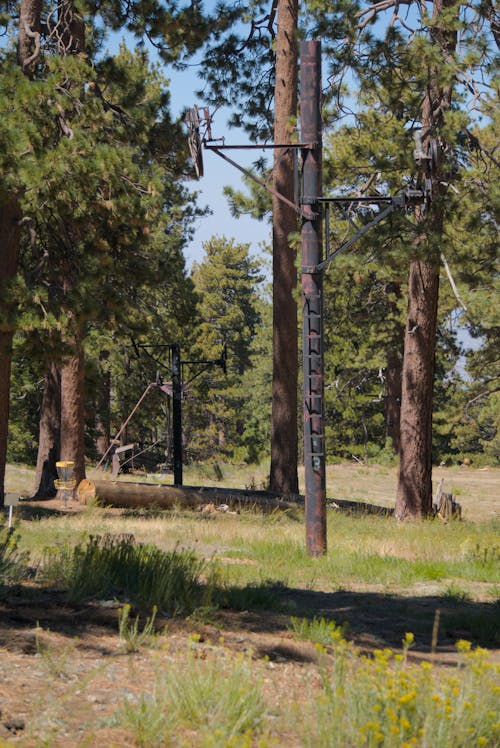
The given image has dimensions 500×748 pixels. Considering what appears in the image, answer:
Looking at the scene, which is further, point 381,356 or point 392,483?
point 381,356

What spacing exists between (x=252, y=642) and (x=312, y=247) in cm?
621

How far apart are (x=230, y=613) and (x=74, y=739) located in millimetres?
2906

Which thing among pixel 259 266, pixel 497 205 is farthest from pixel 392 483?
pixel 259 266

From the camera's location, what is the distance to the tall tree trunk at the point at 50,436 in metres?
20.0

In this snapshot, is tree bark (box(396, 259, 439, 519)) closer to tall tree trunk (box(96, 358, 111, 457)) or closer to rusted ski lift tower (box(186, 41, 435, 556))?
rusted ski lift tower (box(186, 41, 435, 556))

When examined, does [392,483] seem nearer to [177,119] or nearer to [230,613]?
[177,119]

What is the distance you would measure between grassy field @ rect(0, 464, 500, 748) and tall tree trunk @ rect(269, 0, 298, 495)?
6.53 meters

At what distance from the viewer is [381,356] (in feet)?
125

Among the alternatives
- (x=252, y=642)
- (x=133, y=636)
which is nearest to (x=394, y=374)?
(x=252, y=642)

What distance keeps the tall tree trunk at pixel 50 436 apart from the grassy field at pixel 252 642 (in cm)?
717

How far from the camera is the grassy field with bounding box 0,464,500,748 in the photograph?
393cm

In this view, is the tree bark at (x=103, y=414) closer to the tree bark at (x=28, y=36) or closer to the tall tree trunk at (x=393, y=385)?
the tall tree trunk at (x=393, y=385)

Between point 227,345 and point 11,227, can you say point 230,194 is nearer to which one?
point 11,227

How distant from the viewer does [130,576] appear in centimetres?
710
